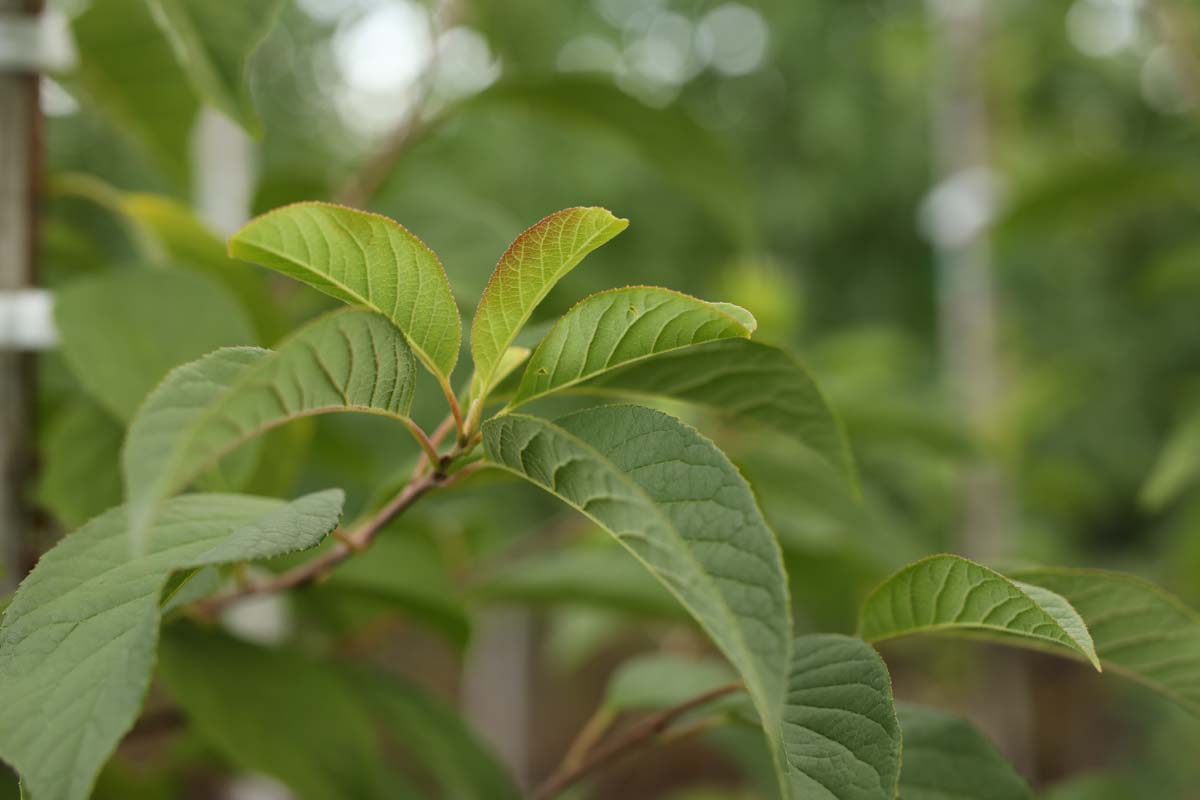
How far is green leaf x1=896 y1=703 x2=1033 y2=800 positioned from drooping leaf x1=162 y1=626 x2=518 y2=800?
0.77 feet

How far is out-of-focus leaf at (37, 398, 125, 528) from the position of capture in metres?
0.42

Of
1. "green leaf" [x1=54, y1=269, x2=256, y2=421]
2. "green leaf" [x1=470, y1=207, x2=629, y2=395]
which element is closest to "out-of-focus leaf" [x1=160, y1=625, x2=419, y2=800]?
"green leaf" [x1=54, y1=269, x2=256, y2=421]

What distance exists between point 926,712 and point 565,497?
6.5 inches

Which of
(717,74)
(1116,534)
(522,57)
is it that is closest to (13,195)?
(522,57)

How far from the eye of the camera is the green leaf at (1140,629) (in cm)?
29

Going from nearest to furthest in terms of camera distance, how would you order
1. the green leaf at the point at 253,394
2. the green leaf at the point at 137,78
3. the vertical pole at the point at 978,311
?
1. the green leaf at the point at 253,394
2. the green leaf at the point at 137,78
3. the vertical pole at the point at 978,311

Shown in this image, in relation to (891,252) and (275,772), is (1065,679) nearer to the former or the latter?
(891,252)

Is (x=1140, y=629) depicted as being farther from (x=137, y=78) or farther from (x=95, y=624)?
(x=137, y=78)

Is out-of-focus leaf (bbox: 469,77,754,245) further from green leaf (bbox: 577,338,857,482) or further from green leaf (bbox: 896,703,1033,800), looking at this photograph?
green leaf (bbox: 896,703,1033,800)

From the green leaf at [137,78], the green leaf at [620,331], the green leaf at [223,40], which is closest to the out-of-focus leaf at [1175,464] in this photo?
the green leaf at [620,331]

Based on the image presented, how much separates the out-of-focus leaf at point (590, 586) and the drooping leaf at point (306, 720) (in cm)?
9

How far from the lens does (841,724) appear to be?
0.85ft

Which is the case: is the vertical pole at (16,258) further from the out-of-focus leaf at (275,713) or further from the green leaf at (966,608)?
the green leaf at (966,608)

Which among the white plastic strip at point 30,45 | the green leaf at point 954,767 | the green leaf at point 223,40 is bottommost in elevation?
the green leaf at point 954,767
